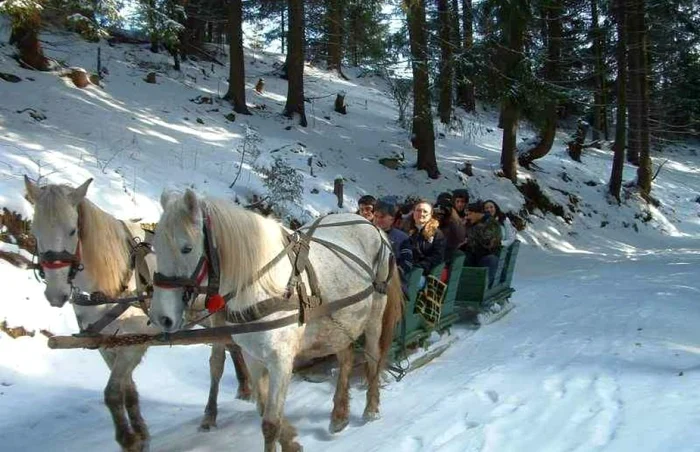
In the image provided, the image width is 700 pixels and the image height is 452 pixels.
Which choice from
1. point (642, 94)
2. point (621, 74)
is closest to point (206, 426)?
point (621, 74)

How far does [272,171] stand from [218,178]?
3.35 ft

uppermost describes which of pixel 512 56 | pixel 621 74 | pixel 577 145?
pixel 621 74

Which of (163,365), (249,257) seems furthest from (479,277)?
(249,257)

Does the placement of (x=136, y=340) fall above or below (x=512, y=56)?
below

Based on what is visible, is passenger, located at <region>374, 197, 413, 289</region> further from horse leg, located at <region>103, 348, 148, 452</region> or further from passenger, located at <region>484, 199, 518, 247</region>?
passenger, located at <region>484, 199, 518, 247</region>

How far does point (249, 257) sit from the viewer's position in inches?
144

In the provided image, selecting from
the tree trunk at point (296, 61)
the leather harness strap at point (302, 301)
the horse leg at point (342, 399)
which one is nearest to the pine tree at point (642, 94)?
the tree trunk at point (296, 61)

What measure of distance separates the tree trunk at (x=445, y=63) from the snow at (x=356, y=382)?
164 cm

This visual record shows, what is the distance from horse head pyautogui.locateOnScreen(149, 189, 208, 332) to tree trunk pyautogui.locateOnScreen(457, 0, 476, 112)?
13025mm

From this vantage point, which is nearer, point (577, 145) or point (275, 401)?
point (275, 401)

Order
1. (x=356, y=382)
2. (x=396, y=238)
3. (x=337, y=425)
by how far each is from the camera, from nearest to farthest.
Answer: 1. (x=337, y=425)
2. (x=356, y=382)
3. (x=396, y=238)

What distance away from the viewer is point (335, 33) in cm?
1900

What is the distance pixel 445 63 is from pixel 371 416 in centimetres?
1206

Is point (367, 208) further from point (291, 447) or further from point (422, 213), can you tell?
point (291, 447)
